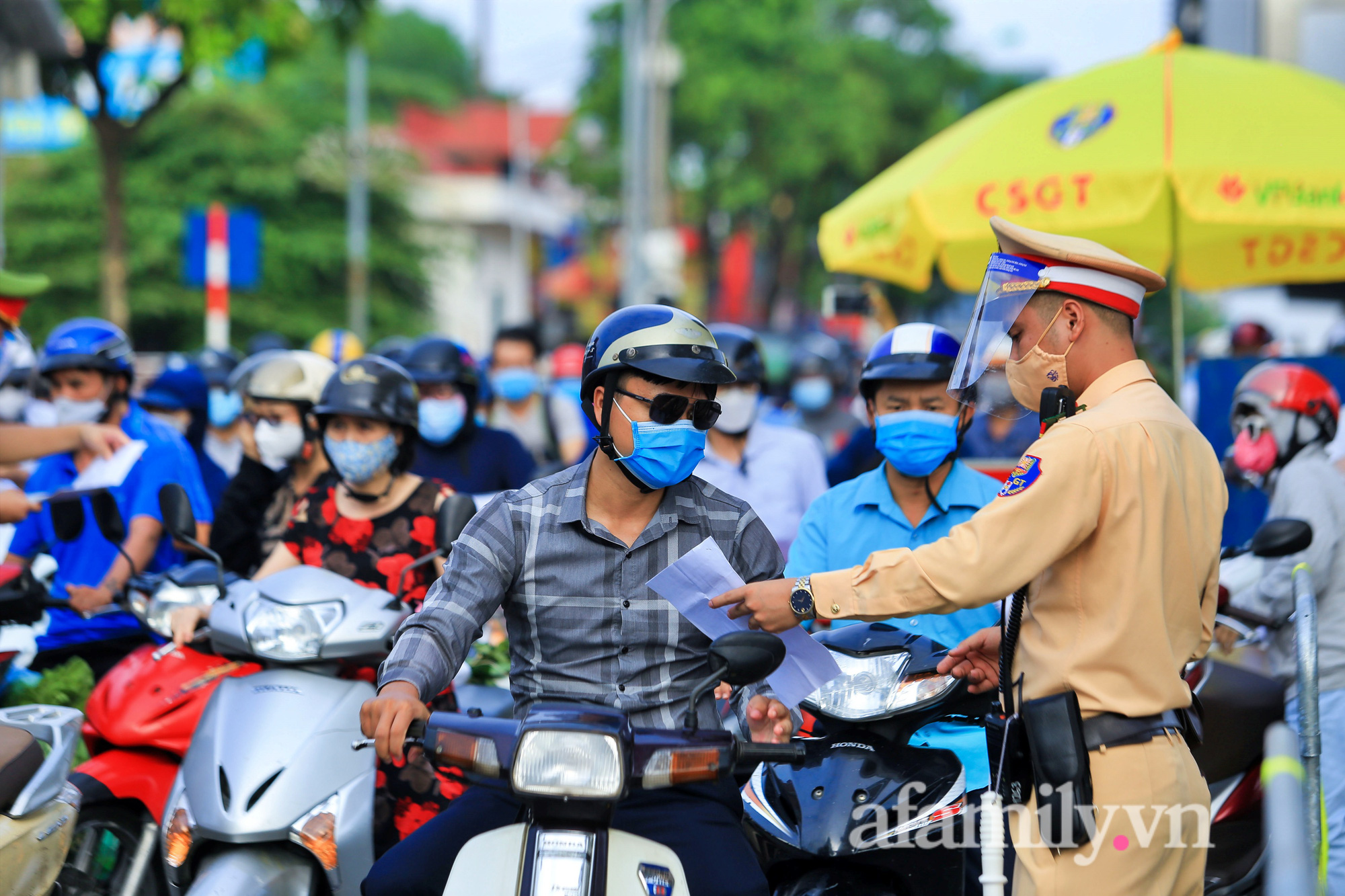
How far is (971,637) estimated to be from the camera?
3.28m

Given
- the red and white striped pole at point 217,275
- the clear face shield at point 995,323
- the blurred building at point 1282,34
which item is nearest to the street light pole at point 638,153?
the blurred building at point 1282,34

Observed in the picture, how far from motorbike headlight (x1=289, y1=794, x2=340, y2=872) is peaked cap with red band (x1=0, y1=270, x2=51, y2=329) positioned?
8.42ft

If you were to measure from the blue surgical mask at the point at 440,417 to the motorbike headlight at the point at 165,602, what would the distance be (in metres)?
2.31

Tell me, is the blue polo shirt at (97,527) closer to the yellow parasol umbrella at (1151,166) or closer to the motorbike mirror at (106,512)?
the motorbike mirror at (106,512)

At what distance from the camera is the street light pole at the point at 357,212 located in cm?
3170

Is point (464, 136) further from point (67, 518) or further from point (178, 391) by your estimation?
point (67, 518)

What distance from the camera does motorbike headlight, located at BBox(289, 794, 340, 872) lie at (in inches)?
141

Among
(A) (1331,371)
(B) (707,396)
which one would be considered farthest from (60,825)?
(A) (1331,371)

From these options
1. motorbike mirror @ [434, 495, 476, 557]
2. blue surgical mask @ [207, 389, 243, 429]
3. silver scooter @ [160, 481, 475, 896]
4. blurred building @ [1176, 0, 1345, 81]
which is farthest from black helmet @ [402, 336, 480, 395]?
blurred building @ [1176, 0, 1345, 81]

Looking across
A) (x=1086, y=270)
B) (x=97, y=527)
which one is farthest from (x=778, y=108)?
(x=1086, y=270)

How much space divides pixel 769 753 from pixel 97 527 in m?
3.44

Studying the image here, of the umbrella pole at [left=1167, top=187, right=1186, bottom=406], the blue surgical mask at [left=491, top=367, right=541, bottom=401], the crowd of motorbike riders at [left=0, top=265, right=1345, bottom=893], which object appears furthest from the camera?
the blue surgical mask at [left=491, top=367, right=541, bottom=401]

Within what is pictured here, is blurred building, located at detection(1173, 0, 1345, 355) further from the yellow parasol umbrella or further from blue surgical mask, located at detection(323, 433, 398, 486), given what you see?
blue surgical mask, located at detection(323, 433, 398, 486)

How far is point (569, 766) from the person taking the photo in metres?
2.48
